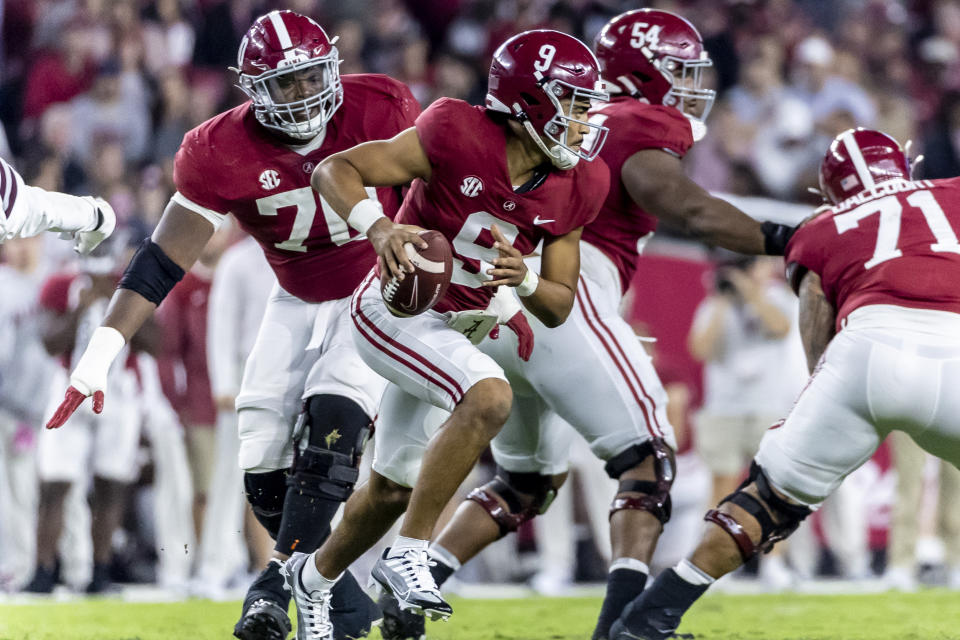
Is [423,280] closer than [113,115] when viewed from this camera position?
Yes

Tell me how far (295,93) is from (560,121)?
1036 mm

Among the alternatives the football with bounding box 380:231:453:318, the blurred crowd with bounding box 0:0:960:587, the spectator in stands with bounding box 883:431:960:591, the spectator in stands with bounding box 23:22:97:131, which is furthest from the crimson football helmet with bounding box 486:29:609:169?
the spectator in stands with bounding box 23:22:97:131

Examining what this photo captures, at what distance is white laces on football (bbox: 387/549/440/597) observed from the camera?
3.78m

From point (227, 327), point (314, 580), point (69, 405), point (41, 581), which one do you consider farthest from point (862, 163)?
point (41, 581)

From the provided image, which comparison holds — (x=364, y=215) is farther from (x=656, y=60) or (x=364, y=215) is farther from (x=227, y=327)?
(x=227, y=327)

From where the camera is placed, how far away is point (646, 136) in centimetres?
493

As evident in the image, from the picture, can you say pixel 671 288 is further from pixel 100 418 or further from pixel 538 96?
pixel 538 96

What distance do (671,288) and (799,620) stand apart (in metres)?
3.46

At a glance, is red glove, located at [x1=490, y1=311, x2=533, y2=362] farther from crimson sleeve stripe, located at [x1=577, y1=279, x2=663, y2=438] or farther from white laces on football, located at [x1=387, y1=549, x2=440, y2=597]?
white laces on football, located at [x1=387, y1=549, x2=440, y2=597]

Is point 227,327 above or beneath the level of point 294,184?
beneath

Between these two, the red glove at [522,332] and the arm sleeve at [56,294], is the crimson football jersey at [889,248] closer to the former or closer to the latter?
the red glove at [522,332]

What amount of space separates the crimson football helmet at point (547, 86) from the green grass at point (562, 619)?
213 cm

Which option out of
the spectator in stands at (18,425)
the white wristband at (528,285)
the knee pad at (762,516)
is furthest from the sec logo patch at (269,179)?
the spectator in stands at (18,425)

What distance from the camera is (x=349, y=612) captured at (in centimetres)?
479
